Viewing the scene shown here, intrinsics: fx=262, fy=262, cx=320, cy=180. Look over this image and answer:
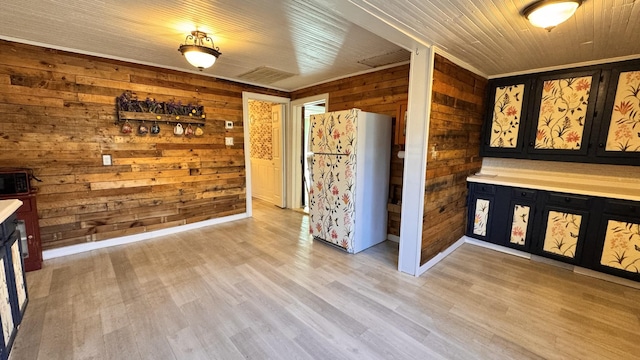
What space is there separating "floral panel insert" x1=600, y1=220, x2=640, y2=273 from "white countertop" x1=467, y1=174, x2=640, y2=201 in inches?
11.1

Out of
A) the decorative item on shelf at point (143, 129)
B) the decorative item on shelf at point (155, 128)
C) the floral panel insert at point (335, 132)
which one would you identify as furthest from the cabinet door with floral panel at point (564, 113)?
the decorative item on shelf at point (143, 129)

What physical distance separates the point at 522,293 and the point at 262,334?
2.38 m

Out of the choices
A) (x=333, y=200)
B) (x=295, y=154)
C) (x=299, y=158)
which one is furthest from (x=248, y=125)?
(x=333, y=200)

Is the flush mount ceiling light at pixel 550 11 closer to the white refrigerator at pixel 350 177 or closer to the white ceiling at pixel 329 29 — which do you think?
the white ceiling at pixel 329 29

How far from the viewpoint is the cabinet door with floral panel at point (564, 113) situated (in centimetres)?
288

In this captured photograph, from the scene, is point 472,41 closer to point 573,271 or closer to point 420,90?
point 420,90

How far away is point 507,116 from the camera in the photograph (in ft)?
11.2

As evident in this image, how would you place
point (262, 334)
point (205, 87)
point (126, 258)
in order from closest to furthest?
point (262, 334) → point (126, 258) → point (205, 87)

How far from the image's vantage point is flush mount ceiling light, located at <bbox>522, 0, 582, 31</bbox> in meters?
1.64

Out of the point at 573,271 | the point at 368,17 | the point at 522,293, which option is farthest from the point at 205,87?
the point at 573,271

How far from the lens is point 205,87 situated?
13.2ft

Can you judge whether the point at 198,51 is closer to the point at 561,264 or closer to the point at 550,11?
the point at 550,11

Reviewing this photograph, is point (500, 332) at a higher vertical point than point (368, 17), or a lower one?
lower

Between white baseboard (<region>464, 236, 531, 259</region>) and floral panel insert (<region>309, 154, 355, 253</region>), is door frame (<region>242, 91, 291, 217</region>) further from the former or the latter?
white baseboard (<region>464, 236, 531, 259</region>)
